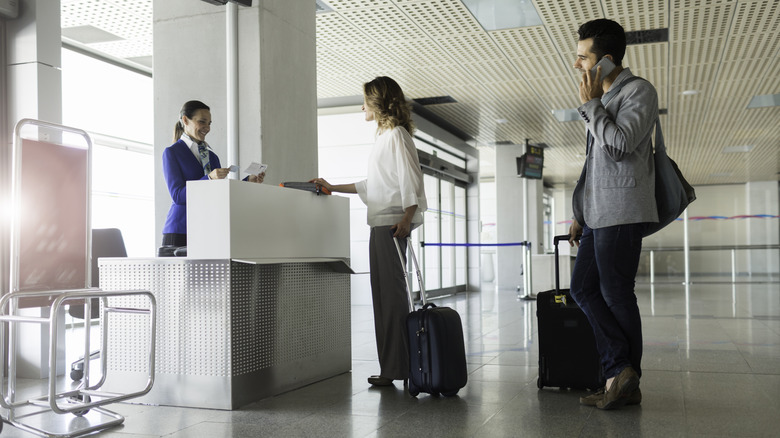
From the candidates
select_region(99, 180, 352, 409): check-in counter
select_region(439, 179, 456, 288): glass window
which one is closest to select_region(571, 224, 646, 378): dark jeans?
select_region(99, 180, 352, 409): check-in counter

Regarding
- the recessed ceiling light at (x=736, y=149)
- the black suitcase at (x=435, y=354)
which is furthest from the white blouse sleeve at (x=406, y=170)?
the recessed ceiling light at (x=736, y=149)

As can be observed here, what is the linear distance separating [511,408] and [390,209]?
1.20 metres

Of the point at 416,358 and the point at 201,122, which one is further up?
the point at 201,122

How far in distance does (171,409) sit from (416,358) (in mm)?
1187

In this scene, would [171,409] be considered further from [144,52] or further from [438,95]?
[438,95]

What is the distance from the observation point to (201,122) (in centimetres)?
389

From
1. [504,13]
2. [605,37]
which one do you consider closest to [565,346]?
[605,37]

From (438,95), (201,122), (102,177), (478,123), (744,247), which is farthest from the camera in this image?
(744,247)

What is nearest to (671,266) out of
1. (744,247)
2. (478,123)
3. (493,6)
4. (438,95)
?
(744,247)

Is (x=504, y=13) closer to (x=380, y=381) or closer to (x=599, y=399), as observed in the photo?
(x=380, y=381)

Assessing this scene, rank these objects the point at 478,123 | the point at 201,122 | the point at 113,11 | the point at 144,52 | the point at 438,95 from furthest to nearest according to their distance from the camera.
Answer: the point at 478,123
the point at 438,95
the point at 144,52
the point at 113,11
the point at 201,122

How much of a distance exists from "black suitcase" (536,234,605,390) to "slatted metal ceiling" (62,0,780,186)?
3793 mm

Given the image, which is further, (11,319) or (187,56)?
(187,56)

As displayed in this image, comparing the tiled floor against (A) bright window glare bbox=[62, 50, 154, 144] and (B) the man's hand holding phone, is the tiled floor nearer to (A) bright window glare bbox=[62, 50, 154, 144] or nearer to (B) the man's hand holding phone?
(B) the man's hand holding phone
